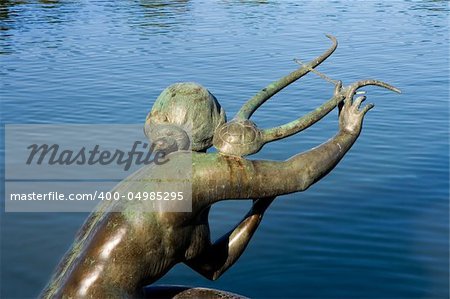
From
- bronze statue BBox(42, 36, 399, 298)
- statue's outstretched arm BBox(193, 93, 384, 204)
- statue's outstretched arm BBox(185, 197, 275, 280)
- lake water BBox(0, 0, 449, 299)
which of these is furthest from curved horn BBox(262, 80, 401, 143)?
lake water BBox(0, 0, 449, 299)

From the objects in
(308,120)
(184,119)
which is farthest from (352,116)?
(184,119)

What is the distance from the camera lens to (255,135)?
12.4 feet

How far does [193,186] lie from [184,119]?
0.38 metres

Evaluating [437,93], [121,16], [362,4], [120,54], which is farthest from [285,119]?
[362,4]

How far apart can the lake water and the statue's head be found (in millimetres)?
4177

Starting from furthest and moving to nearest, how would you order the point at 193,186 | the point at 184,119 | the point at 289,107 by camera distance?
1. the point at 289,107
2. the point at 184,119
3. the point at 193,186

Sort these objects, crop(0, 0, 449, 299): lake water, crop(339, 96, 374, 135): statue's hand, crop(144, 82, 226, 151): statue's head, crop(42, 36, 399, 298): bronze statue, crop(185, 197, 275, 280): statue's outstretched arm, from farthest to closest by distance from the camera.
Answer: crop(0, 0, 449, 299): lake water
crop(185, 197, 275, 280): statue's outstretched arm
crop(339, 96, 374, 135): statue's hand
crop(144, 82, 226, 151): statue's head
crop(42, 36, 399, 298): bronze statue

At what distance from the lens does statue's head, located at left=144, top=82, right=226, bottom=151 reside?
12.4ft

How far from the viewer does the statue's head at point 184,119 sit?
12.4ft

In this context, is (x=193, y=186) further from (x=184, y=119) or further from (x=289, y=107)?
(x=289, y=107)

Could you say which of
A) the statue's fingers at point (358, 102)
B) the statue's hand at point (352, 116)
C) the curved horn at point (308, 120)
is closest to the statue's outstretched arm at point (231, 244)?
the curved horn at point (308, 120)

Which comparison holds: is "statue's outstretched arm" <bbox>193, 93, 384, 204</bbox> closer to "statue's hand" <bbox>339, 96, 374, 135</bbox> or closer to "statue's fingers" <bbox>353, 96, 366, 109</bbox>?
"statue's hand" <bbox>339, 96, 374, 135</bbox>

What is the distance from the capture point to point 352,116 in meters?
3.98

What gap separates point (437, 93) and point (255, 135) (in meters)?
12.8
